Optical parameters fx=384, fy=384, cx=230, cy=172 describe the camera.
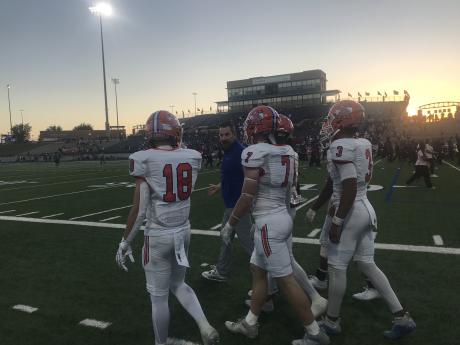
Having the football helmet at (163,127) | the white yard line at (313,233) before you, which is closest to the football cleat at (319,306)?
the football helmet at (163,127)

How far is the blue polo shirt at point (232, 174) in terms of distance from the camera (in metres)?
4.68

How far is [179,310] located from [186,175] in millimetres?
1797

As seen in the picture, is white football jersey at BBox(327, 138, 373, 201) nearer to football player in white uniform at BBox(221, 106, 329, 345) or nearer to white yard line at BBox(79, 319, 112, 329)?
football player in white uniform at BBox(221, 106, 329, 345)

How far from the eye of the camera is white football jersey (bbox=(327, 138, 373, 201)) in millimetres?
3195

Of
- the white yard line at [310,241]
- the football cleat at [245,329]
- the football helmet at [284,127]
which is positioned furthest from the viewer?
the white yard line at [310,241]

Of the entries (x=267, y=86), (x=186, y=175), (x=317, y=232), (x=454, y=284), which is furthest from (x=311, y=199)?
(x=267, y=86)

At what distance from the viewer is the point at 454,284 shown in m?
4.53

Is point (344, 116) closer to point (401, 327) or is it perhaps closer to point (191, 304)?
point (401, 327)

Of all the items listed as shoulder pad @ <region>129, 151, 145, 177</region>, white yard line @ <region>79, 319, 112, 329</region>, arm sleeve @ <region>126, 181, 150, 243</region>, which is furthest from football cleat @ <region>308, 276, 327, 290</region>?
shoulder pad @ <region>129, 151, 145, 177</region>

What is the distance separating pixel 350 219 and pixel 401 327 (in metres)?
1.04

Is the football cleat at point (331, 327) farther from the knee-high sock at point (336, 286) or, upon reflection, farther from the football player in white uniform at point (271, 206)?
the football player in white uniform at point (271, 206)

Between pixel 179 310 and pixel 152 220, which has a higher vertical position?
pixel 152 220

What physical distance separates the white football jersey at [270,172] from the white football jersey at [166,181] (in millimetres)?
490

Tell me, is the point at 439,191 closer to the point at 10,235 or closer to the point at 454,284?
the point at 454,284
